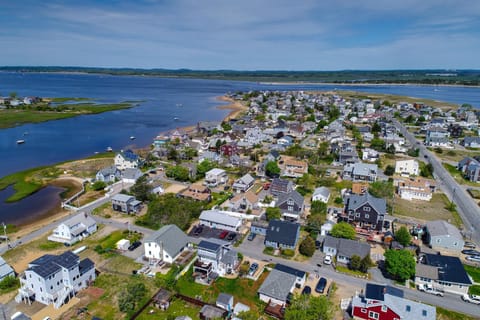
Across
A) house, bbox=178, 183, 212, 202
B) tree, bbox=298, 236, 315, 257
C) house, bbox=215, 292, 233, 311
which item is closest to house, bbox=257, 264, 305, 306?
house, bbox=215, 292, 233, 311

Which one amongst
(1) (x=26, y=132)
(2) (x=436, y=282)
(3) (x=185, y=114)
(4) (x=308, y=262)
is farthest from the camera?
(3) (x=185, y=114)

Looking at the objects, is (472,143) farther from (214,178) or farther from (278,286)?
(278,286)

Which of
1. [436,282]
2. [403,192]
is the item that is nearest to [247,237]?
[436,282]

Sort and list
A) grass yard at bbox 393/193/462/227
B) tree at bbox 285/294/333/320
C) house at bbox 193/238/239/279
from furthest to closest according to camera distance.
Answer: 1. grass yard at bbox 393/193/462/227
2. house at bbox 193/238/239/279
3. tree at bbox 285/294/333/320

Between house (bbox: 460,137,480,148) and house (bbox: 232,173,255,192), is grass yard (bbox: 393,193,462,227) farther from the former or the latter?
house (bbox: 460,137,480,148)

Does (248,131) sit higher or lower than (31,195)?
higher

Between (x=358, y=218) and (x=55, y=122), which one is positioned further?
(x=55, y=122)

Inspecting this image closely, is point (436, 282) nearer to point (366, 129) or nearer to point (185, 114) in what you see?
point (366, 129)

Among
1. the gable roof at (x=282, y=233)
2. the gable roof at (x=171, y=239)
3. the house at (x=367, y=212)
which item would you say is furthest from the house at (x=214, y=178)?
the house at (x=367, y=212)
